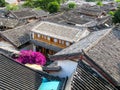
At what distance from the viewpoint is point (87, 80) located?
12125mm

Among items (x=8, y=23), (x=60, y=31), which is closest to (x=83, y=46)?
(x=60, y=31)

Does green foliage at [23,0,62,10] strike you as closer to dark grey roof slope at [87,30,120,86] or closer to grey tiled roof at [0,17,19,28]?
grey tiled roof at [0,17,19,28]

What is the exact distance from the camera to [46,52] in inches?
1319

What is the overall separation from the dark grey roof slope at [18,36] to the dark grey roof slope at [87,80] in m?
20.7

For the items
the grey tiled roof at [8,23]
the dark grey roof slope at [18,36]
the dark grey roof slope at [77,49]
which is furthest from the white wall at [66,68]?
the grey tiled roof at [8,23]

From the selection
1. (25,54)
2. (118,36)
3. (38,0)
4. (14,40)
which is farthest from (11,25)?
(38,0)

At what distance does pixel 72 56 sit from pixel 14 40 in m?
19.6

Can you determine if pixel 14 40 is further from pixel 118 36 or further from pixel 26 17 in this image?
pixel 26 17

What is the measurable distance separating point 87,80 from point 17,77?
3.57 m

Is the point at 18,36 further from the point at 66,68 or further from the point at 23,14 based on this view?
the point at 23,14

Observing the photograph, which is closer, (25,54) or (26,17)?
(25,54)

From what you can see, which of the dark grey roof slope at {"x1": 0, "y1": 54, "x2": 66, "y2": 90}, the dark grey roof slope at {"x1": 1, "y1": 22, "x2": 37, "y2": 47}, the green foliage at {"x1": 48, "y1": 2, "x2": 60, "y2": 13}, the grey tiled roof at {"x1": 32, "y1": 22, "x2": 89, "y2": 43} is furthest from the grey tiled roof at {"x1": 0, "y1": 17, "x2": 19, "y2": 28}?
the dark grey roof slope at {"x1": 0, "y1": 54, "x2": 66, "y2": 90}

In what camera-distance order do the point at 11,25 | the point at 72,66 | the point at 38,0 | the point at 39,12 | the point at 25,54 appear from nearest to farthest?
the point at 72,66 → the point at 25,54 → the point at 11,25 → the point at 39,12 → the point at 38,0

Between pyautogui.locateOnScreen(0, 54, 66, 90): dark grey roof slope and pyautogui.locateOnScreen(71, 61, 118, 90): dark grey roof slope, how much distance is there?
3.76 feet
